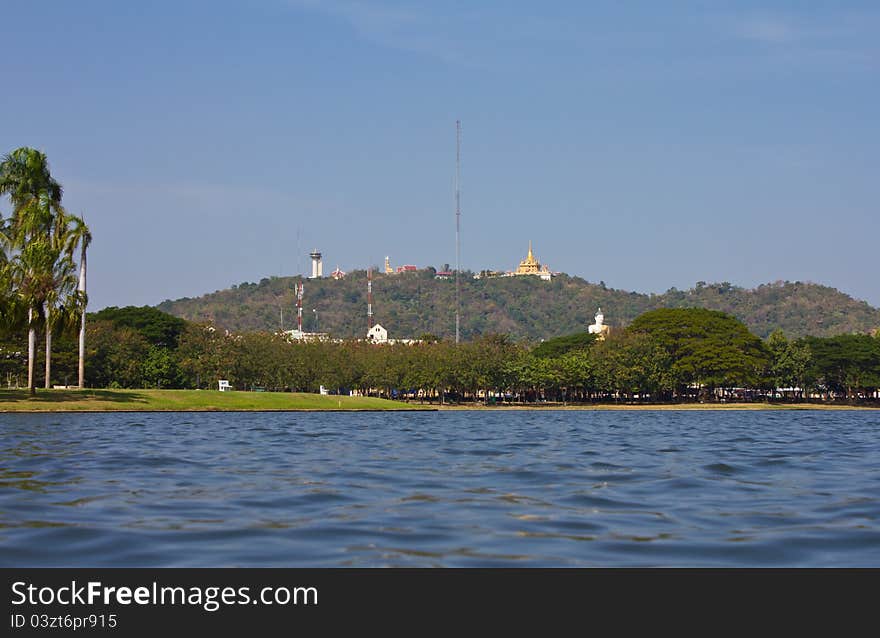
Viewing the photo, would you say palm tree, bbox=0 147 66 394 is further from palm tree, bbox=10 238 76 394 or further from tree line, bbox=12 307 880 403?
tree line, bbox=12 307 880 403

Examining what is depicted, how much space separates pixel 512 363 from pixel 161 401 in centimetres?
7550

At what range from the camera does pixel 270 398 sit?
282 feet

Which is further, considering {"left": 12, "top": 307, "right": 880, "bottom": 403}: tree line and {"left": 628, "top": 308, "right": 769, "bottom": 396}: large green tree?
{"left": 628, "top": 308, "right": 769, "bottom": 396}: large green tree

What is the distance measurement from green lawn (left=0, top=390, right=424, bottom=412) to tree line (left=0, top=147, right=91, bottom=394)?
2314 millimetres

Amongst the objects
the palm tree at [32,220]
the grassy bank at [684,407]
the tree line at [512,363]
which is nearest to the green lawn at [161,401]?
the palm tree at [32,220]

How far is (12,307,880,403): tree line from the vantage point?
12225 cm

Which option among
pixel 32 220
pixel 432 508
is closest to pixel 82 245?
pixel 32 220

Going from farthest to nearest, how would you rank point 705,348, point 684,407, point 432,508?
point 705,348 < point 684,407 < point 432,508

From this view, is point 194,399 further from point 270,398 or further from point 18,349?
point 18,349

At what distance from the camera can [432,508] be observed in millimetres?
15539

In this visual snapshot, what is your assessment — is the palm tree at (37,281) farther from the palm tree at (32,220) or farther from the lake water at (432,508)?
the lake water at (432,508)

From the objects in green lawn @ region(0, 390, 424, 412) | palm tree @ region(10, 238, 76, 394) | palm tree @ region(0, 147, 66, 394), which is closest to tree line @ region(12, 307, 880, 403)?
green lawn @ region(0, 390, 424, 412)

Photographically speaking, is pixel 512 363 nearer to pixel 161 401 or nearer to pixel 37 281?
pixel 161 401
